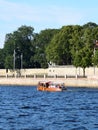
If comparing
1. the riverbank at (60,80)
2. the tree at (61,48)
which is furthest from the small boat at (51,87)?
the tree at (61,48)

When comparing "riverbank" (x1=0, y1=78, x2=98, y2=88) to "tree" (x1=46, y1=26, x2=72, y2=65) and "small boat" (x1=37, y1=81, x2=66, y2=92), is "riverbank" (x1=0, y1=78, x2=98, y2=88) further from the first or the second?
"tree" (x1=46, y1=26, x2=72, y2=65)

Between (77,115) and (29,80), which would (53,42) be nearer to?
(29,80)

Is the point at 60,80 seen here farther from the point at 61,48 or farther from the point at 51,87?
the point at 61,48

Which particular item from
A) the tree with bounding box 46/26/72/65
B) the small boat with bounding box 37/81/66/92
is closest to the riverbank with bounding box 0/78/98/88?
the small boat with bounding box 37/81/66/92

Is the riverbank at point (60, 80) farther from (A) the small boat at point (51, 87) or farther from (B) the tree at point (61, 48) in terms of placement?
(B) the tree at point (61, 48)

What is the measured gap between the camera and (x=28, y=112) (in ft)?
194

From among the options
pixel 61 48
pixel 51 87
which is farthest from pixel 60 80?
pixel 61 48

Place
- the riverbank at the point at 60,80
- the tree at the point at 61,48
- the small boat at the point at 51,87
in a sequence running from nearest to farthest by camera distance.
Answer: the small boat at the point at 51,87 → the riverbank at the point at 60,80 → the tree at the point at 61,48

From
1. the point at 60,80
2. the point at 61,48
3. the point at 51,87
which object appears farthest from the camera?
the point at 61,48

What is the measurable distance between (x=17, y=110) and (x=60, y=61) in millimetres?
113729

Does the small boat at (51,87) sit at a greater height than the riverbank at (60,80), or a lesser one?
lesser

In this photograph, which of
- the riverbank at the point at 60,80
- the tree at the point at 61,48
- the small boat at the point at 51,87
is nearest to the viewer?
the small boat at the point at 51,87

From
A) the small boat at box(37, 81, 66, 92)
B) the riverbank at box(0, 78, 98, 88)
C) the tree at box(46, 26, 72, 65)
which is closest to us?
the small boat at box(37, 81, 66, 92)

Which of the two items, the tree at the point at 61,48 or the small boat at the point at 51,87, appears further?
the tree at the point at 61,48
